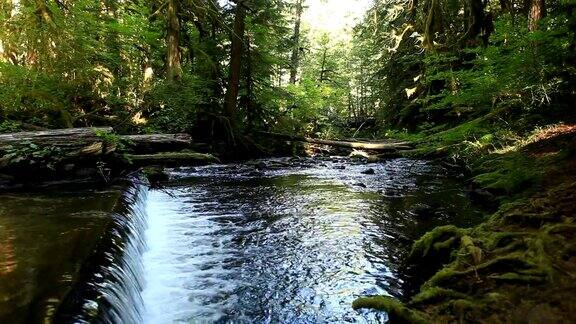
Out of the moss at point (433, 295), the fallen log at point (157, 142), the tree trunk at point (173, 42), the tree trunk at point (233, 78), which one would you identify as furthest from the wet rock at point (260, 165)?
the moss at point (433, 295)

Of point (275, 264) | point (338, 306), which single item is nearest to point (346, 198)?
point (275, 264)

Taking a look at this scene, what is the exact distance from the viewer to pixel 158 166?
12414mm

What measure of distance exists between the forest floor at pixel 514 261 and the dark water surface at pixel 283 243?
575mm

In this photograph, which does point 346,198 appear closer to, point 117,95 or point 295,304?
point 295,304

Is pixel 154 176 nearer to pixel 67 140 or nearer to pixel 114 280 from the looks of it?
pixel 67 140

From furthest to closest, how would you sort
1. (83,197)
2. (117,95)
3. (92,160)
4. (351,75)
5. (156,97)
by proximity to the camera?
(351,75) < (117,95) < (156,97) < (92,160) < (83,197)

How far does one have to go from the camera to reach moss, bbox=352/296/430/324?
3217mm

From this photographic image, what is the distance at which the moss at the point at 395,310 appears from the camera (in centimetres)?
322

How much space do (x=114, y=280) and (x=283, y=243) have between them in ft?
9.52

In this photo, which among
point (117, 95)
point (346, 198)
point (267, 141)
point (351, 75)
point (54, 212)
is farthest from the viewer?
point (351, 75)

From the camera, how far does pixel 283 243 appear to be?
6160mm

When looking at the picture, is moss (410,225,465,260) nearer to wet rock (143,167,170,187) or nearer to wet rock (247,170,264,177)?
wet rock (143,167,170,187)

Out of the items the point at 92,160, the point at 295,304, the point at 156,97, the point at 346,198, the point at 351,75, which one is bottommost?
the point at 295,304

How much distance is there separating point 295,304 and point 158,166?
30.2 feet
